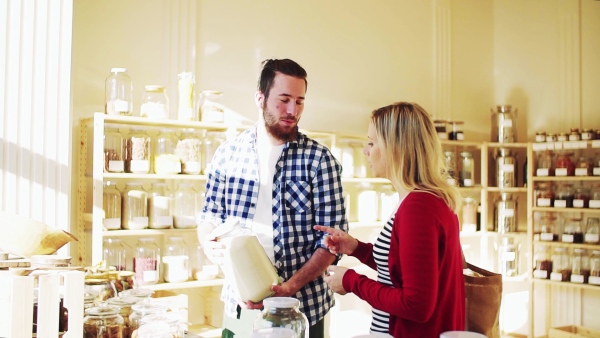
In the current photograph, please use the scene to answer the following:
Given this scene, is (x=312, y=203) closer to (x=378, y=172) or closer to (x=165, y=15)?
(x=378, y=172)

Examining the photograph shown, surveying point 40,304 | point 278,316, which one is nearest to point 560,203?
point 278,316

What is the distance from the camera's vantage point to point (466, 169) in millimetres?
4656

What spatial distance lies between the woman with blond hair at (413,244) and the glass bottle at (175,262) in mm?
1661

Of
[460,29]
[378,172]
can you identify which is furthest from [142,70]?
[460,29]

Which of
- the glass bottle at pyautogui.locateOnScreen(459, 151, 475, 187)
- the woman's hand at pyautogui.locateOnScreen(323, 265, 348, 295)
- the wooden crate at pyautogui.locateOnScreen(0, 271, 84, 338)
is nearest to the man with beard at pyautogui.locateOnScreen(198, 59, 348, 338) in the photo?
the woman's hand at pyautogui.locateOnScreen(323, 265, 348, 295)

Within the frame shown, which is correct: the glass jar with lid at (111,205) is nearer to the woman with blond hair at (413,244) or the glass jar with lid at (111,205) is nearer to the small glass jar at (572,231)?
→ the woman with blond hair at (413,244)

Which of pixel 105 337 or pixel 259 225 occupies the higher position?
pixel 259 225

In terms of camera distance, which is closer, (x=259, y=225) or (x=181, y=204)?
(x=259, y=225)

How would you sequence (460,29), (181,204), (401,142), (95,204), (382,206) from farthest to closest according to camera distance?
1. (460,29)
2. (382,206)
3. (181,204)
4. (95,204)
5. (401,142)

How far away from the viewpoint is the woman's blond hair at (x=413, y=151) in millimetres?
1575

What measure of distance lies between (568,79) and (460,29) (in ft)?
3.19

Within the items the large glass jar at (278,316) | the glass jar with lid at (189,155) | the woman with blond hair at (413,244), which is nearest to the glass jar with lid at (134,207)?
the glass jar with lid at (189,155)

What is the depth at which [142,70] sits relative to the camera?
3395 millimetres

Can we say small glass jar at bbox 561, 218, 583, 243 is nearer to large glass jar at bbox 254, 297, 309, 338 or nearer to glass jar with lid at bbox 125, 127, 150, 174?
glass jar with lid at bbox 125, 127, 150, 174
